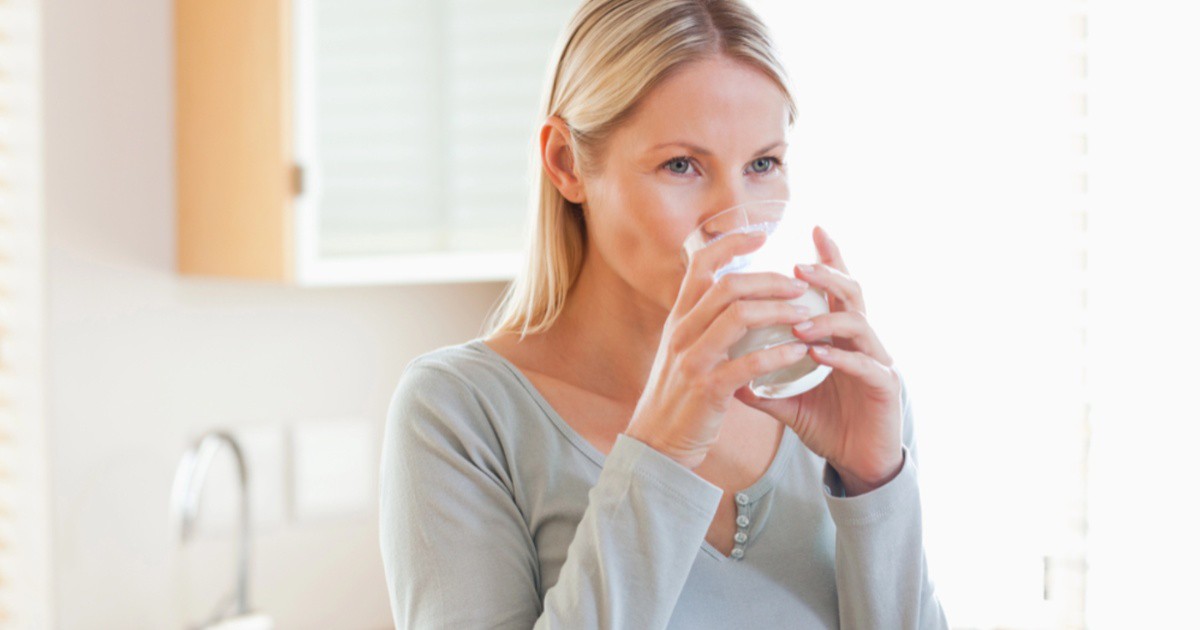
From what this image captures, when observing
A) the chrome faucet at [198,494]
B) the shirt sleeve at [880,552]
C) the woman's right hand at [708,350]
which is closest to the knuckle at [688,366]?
the woman's right hand at [708,350]

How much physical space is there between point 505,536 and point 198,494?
141 centimetres

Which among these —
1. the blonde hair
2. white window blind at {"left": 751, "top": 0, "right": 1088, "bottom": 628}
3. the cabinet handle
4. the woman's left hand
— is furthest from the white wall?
the woman's left hand

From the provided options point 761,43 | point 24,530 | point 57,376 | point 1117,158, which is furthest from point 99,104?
point 1117,158

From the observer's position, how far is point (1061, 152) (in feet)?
5.31

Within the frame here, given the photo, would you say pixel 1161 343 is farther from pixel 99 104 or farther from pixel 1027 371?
pixel 99 104

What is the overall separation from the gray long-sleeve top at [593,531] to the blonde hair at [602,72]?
0.34 ft

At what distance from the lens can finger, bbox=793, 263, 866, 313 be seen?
37.7 inches

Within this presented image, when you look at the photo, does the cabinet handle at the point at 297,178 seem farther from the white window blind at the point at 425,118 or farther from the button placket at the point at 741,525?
the button placket at the point at 741,525

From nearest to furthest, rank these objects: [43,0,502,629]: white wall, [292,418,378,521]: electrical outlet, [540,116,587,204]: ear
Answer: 1. [540,116,587,204]: ear
2. [43,0,502,629]: white wall
3. [292,418,378,521]: electrical outlet

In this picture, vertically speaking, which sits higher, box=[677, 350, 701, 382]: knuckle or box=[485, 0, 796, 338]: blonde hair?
box=[485, 0, 796, 338]: blonde hair

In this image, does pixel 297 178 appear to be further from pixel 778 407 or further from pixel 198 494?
pixel 778 407

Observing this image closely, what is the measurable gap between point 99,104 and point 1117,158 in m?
1.55

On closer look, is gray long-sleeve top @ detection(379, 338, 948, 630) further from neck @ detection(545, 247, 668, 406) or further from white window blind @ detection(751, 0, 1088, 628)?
white window blind @ detection(751, 0, 1088, 628)

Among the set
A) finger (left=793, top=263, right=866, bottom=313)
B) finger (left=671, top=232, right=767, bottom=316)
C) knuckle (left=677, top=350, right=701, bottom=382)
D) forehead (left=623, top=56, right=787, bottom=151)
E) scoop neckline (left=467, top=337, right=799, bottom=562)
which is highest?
forehead (left=623, top=56, right=787, bottom=151)
